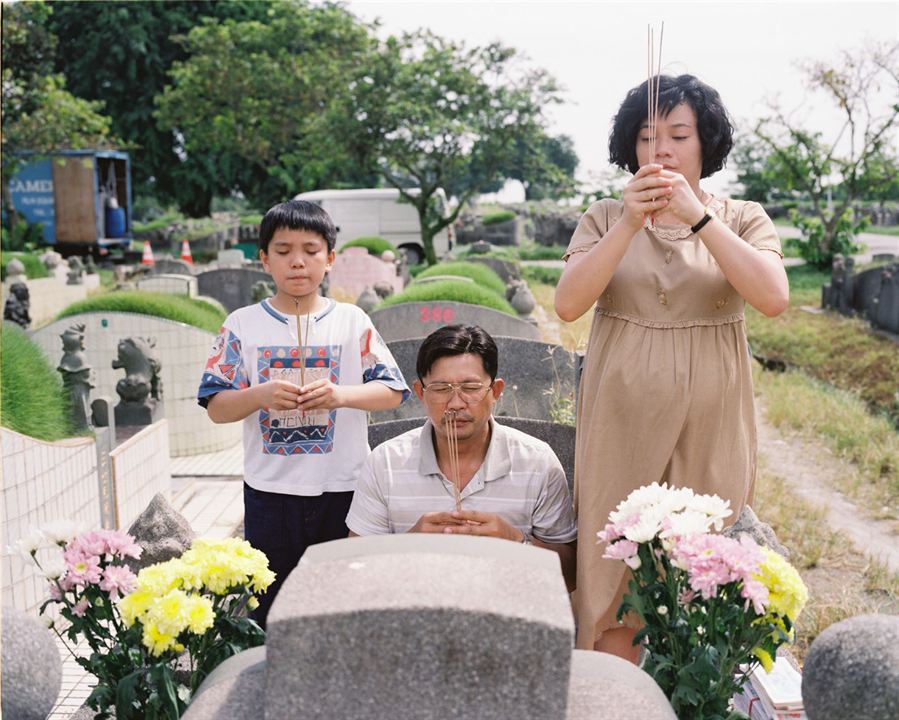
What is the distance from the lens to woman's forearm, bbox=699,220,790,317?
7.02ft

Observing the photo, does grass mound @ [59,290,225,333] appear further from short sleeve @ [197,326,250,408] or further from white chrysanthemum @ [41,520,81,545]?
white chrysanthemum @ [41,520,81,545]

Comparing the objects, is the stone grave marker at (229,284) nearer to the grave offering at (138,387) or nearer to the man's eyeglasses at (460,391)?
the grave offering at (138,387)

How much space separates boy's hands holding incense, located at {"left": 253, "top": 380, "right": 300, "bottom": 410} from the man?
25 centimetres

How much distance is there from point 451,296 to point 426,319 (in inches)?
27.3

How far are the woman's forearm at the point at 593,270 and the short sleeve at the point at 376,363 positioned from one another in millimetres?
624

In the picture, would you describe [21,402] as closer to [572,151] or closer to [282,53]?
[282,53]

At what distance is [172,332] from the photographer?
274 inches

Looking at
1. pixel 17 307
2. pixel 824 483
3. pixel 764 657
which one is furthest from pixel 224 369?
pixel 17 307

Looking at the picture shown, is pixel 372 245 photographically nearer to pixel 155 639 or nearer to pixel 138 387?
pixel 138 387

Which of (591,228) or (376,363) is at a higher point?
(591,228)

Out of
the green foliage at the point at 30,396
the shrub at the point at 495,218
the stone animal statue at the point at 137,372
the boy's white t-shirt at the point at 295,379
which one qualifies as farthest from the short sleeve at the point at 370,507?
the shrub at the point at 495,218

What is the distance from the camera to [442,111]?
19.3 metres

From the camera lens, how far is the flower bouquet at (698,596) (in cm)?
152

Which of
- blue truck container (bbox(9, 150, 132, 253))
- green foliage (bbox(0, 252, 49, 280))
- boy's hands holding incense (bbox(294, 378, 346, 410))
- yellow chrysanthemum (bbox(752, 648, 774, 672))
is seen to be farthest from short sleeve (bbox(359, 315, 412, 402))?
blue truck container (bbox(9, 150, 132, 253))
